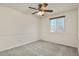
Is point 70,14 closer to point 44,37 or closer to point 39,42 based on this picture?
point 44,37

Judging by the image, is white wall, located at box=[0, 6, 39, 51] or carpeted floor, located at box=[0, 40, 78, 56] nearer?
carpeted floor, located at box=[0, 40, 78, 56]

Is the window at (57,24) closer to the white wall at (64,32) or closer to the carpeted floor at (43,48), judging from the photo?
the white wall at (64,32)

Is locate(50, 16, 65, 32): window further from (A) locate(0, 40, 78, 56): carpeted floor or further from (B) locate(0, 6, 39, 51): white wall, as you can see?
(B) locate(0, 6, 39, 51): white wall

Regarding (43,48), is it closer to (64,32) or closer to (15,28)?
(64,32)

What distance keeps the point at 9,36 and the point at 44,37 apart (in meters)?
1.35

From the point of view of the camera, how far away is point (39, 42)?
3.30 m

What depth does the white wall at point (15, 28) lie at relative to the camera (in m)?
3.32

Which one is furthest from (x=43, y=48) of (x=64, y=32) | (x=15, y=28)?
(x=15, y=28)

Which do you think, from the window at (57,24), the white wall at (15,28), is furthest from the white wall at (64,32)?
the white wall at (15,28)

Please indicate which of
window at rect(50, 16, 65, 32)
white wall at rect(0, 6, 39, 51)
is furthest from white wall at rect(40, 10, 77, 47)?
white wall at rect(0, 6, 39, 51)

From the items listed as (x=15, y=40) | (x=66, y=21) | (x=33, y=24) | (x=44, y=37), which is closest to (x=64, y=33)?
(x=66, y=21)

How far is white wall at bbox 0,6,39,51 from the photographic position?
10.9 ft

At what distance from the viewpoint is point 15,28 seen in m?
3.64

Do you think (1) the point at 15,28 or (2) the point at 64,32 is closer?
(2) the point at 64,32
